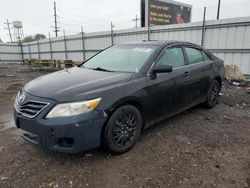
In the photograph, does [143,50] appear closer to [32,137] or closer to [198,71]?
[198,71]

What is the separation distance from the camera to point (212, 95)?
4.88 m

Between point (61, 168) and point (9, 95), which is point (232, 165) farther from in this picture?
point (9, 95)

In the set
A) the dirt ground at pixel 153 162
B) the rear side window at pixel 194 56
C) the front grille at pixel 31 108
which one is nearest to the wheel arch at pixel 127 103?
the dirt ground at pixel 153 162

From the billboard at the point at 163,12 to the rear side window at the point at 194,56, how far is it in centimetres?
1313

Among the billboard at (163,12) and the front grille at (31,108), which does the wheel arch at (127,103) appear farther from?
the billboard at (163,12)

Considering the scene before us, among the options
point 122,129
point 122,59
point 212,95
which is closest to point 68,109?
point 122,129

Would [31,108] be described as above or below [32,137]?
above

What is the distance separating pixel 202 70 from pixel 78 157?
297 cm

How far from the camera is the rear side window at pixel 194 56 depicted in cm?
420

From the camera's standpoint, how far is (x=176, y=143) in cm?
332

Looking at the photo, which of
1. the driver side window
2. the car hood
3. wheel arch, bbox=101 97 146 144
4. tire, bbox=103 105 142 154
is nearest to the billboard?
the driver side window

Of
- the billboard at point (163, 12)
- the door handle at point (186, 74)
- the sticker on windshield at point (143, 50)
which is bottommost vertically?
the door handle at point (186, 74)

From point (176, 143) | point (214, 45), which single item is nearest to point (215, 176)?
point (176, 143)

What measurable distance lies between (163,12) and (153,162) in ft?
60.8
